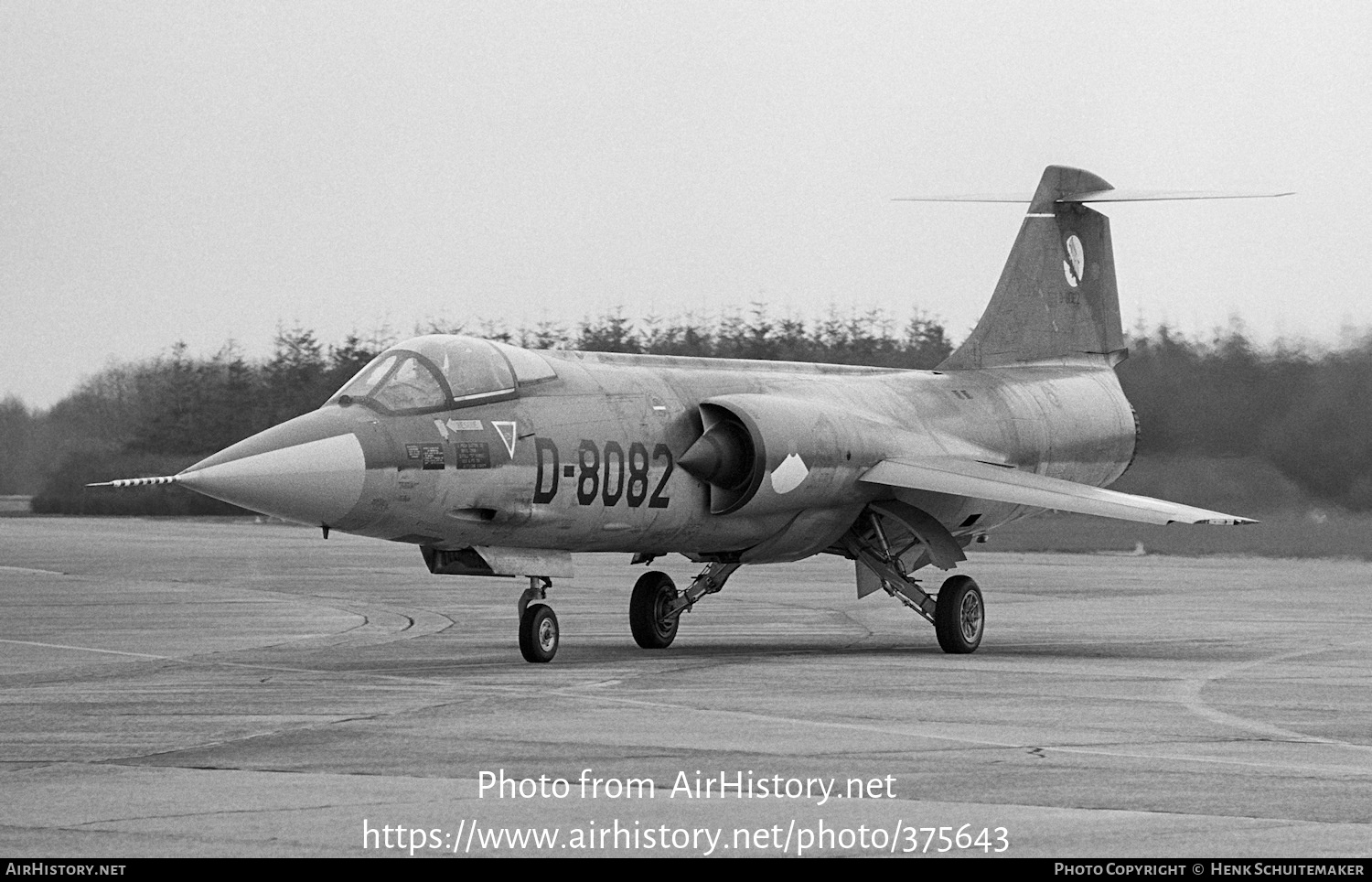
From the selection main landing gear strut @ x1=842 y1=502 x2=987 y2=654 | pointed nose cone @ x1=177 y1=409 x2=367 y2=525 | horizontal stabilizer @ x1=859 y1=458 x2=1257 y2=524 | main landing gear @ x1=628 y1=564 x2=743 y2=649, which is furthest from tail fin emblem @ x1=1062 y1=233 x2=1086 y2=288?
pointed nose cone @ x1=177 y1=409 x2=367 y2=525

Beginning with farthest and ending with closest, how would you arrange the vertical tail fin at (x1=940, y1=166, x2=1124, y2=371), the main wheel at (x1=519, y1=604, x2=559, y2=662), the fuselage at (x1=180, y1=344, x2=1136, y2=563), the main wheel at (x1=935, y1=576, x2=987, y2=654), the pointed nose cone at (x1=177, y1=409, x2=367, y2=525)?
the vertical tail fin at (x1=940, y1=166, x2=1124, y2=371) → the main wheel at (x1=935, y1=576, x2=987, y2=654) → the main wheel at (x1=519, y1=604, x2=559, y2=662) → the fuselage at (x1=180, y1=344, x2=1136, y2=563) → the pointed nose cone at (x1=177, y1=409, x2=367, y2=525)

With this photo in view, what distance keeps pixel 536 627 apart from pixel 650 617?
7.58 ft

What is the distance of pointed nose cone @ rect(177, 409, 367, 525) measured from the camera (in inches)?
459

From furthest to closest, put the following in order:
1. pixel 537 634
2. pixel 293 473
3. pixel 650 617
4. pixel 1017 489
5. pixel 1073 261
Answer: pixel 1073 261, pixel 650 617, pixel 1017 489, pixel 537 634, pixel 293 473

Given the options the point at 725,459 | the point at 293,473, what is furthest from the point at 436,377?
the point at 725,459

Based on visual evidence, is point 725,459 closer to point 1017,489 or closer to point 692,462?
point 692,462

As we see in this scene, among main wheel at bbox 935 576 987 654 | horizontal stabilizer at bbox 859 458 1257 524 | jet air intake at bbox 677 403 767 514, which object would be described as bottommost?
main wheel at bbox 935 576 987 654

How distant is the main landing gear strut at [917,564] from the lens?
15086 millimetres

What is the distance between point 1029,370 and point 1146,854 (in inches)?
538

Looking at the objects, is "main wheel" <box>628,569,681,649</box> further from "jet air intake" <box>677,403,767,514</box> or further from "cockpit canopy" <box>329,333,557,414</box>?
"cockpit canopy" <box>329,333,557,414</box>

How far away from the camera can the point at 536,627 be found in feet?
44.1

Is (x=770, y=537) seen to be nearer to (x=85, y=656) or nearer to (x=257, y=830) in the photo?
(x=85, y=656)

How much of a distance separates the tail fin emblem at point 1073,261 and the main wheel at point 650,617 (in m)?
7.05

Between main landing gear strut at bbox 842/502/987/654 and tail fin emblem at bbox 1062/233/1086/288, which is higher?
tail fin emblem at bbox 1062/233/1086/288
